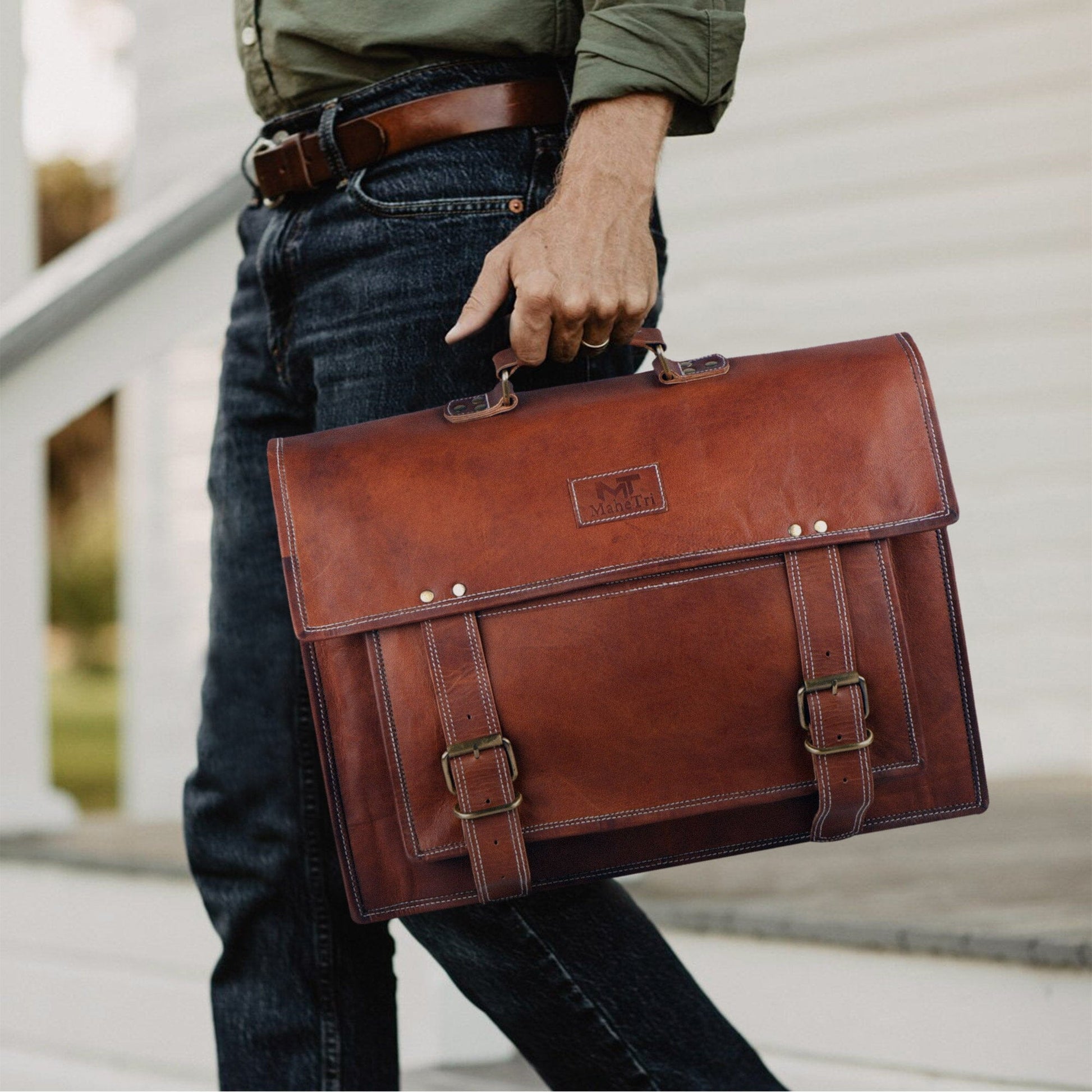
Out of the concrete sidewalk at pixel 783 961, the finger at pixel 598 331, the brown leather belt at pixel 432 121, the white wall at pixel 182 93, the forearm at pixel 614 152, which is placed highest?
the white wall at pixel 182 93

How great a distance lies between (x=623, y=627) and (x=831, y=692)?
17 cm

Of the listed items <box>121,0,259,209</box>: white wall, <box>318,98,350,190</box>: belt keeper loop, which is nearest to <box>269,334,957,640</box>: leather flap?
<box>318,98,350,190</box>: belt keeper loop

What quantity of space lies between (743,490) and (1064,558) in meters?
2.34

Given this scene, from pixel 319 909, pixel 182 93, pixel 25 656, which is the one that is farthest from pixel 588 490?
pixel 182 93

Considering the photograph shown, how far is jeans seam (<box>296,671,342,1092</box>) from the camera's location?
138 centimetres

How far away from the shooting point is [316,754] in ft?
4.53

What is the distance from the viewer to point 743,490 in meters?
1.19

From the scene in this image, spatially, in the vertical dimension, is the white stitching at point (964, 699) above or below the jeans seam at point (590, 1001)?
above

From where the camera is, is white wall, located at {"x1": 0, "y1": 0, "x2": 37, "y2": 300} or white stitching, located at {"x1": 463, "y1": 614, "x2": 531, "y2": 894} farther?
white wall, located at {"x1": 0, "y1": 0, "x2": 37, "y2": 300}

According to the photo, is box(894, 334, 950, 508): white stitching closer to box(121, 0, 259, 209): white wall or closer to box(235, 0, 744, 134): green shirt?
box(235, 0, 744, 134): green shirt

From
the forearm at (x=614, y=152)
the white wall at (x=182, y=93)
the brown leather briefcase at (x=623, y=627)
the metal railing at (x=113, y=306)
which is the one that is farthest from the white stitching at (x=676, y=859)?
the white wall at (x=182, y=93)

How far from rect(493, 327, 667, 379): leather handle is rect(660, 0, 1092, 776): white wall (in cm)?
224

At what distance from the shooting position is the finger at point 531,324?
1110 millimetres

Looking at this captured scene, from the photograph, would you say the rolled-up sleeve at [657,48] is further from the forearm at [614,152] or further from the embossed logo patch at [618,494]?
the embossed logo patch at [618,494]
